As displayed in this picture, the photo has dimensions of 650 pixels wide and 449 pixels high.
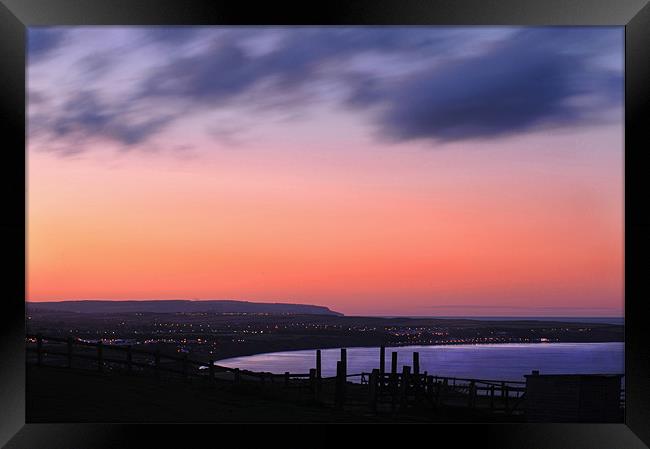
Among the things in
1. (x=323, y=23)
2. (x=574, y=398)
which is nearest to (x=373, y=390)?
(x=574, y=398)

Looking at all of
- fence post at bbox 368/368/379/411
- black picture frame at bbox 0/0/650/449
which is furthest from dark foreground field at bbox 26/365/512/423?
black picture frame at bbox 0/0/650/449

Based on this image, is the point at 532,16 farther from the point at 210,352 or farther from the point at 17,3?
the point at 210,352

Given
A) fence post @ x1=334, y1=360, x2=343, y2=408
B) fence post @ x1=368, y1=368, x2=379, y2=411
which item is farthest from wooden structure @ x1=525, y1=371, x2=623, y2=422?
fence post @ x1=334, y1=360, x2=343, y2=408

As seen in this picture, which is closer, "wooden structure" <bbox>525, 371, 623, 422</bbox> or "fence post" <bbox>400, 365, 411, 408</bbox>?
"wooden structure" <bbox>525, 371, 623, 422</bbox>

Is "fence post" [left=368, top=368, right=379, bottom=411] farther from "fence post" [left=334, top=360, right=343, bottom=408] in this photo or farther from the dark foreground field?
"fence post" [left=334, top=360, right=343, bottom=408]

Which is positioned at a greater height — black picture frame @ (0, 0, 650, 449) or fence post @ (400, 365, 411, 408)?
black picture frame @ (0, 0, 650, 449)

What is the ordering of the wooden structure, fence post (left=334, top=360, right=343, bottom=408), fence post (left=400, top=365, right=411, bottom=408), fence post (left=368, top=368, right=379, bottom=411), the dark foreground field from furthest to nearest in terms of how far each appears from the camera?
fence post (left=400, top=365, right=411, bottom=408) < fence post (left=334, top=360, right=343, bottom=408) < fence post (left=368, top=368, right=379, bottom=411) < the wooden structure < the dark foreground field

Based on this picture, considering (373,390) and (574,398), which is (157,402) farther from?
(574,398)

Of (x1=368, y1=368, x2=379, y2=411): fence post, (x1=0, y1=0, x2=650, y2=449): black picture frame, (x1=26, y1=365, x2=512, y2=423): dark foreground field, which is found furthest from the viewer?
(x1=368, y1=368, x2=379, y2=411): fence post
